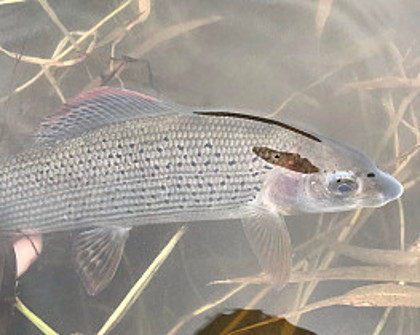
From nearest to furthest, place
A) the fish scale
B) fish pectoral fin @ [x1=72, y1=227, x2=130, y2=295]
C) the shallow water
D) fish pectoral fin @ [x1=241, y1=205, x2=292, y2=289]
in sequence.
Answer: the fish scale → fish pectoral fin @ [x1=241, y1=205, x2=292, y2=289] → fish pectoral fin @ [x1=72, y1=227, x2=130, y2=295] → the shallow water

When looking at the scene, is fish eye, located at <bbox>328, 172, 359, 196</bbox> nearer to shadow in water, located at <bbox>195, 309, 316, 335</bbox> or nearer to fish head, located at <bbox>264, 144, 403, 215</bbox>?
fish head, located at <bbox>264, 144, 403, 215</bbox>

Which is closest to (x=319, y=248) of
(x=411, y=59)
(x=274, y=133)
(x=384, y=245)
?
(x=384, y=245)

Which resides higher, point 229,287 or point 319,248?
point 319,248

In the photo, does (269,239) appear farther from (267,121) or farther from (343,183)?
(267,121)

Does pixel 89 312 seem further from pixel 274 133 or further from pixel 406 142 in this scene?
pixel 406 142

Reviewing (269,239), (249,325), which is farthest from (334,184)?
(249,325)

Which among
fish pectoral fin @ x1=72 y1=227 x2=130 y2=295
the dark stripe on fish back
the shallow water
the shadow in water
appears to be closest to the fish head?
the dark stripe on fish back
